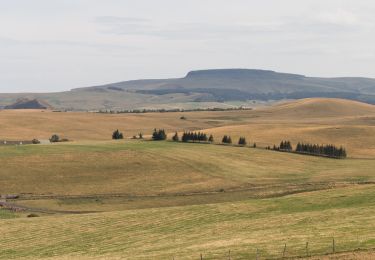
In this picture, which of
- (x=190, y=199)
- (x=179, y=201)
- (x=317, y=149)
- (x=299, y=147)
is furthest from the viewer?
(x=299, y=147)

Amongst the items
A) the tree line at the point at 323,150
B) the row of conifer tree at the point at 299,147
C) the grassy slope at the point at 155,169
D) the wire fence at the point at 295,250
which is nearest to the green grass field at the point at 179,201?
the wire fence at the point at 295,250

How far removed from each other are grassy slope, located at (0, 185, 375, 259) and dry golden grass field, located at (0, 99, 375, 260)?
0.10 meters

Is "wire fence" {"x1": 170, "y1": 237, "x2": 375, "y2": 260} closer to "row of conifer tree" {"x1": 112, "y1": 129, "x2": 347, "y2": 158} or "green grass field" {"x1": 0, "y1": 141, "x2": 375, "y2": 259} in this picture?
"green grass field" {"x1": 0, "y1": 141, "x2": 375, "y2": 259}

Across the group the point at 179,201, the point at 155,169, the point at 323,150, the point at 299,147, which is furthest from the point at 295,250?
the point at 299,147

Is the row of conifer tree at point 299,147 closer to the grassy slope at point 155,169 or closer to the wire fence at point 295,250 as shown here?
the grassy slope at point 155,169

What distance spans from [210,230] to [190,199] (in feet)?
99.4

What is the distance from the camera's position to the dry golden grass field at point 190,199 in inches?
1738

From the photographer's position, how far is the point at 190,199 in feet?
268

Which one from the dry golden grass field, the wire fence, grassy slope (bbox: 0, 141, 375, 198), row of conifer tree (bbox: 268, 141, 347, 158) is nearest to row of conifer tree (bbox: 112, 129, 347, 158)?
row of conifer tree (bbox: 268, 141, 347, 158)

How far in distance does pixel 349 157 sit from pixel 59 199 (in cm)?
7044

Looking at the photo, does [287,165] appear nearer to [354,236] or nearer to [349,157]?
[349,157]

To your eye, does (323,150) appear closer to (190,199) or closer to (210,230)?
(190,199)

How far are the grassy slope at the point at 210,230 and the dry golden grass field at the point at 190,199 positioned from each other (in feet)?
0.33

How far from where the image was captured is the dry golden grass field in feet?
145
